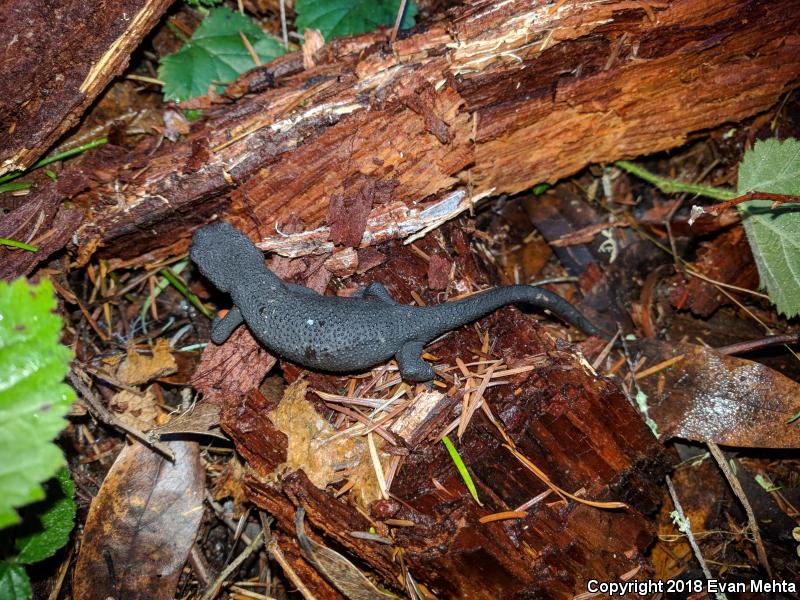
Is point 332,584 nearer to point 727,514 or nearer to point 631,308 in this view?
point 727,514

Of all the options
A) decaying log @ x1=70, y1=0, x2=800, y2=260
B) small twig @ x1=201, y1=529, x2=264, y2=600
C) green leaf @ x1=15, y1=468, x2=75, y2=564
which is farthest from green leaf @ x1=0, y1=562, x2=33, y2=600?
decaying log @ x1=70, y1=0, x2=800, y2=260

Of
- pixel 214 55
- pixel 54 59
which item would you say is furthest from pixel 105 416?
pixel 214 55

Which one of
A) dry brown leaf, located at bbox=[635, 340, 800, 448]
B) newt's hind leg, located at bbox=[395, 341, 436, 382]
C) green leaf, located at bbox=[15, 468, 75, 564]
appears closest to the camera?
green leaf, located at bbox=[15, 468, 75, 564]

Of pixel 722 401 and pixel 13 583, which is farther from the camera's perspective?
pixel 722 401

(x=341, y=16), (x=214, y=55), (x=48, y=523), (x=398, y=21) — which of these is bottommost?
(x=48, y=523)

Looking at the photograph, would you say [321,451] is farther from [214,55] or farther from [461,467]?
[214,55]

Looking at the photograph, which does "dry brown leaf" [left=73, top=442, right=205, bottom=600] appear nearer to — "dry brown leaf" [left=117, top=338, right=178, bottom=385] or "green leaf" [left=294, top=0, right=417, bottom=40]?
"dry brown leaf" [left=117, top=338, right=178, bottom=385]
